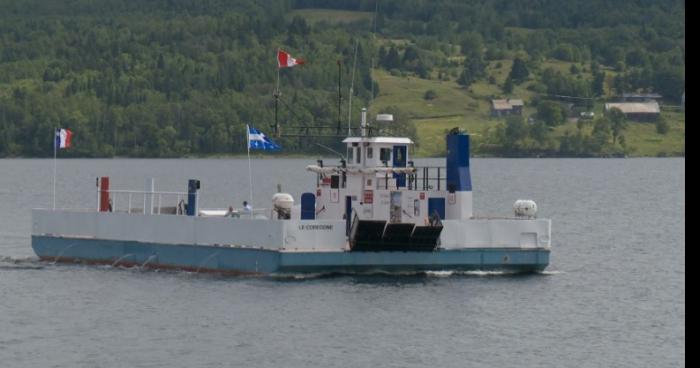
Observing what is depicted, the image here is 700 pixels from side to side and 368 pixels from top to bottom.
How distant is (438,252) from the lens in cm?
5122

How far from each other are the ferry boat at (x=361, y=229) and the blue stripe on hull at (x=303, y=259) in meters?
0.03

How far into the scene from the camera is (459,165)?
5303 cm

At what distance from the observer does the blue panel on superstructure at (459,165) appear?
5297 centimetres

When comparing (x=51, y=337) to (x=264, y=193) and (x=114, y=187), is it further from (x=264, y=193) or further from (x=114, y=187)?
(x=114, y=187)

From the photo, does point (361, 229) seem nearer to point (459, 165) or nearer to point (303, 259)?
point (303, 259)

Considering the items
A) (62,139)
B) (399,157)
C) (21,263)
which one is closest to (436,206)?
(399,157)

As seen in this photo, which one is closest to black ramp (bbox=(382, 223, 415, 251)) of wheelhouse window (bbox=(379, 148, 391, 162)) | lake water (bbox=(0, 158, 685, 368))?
lake water (bbox=(0, 158, 685, 368))

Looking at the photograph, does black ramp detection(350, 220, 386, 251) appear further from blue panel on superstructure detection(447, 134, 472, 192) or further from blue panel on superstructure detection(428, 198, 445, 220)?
blue panel on superstructure detection(447, 134, 472, 192)

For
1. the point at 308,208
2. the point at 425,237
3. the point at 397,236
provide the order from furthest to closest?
the point at 308,208 < the point at 425,237 < the point at 397,236

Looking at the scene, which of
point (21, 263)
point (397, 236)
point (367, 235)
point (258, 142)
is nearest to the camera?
point (367, 235)

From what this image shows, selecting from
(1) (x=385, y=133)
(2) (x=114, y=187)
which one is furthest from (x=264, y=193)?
(1) (x=385, y=133)

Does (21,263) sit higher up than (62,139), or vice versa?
(62,139)

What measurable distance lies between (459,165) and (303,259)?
20.5 feet

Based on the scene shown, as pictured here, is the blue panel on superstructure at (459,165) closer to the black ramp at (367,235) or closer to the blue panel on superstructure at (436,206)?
the blue panel on superstructure at (436,206)
